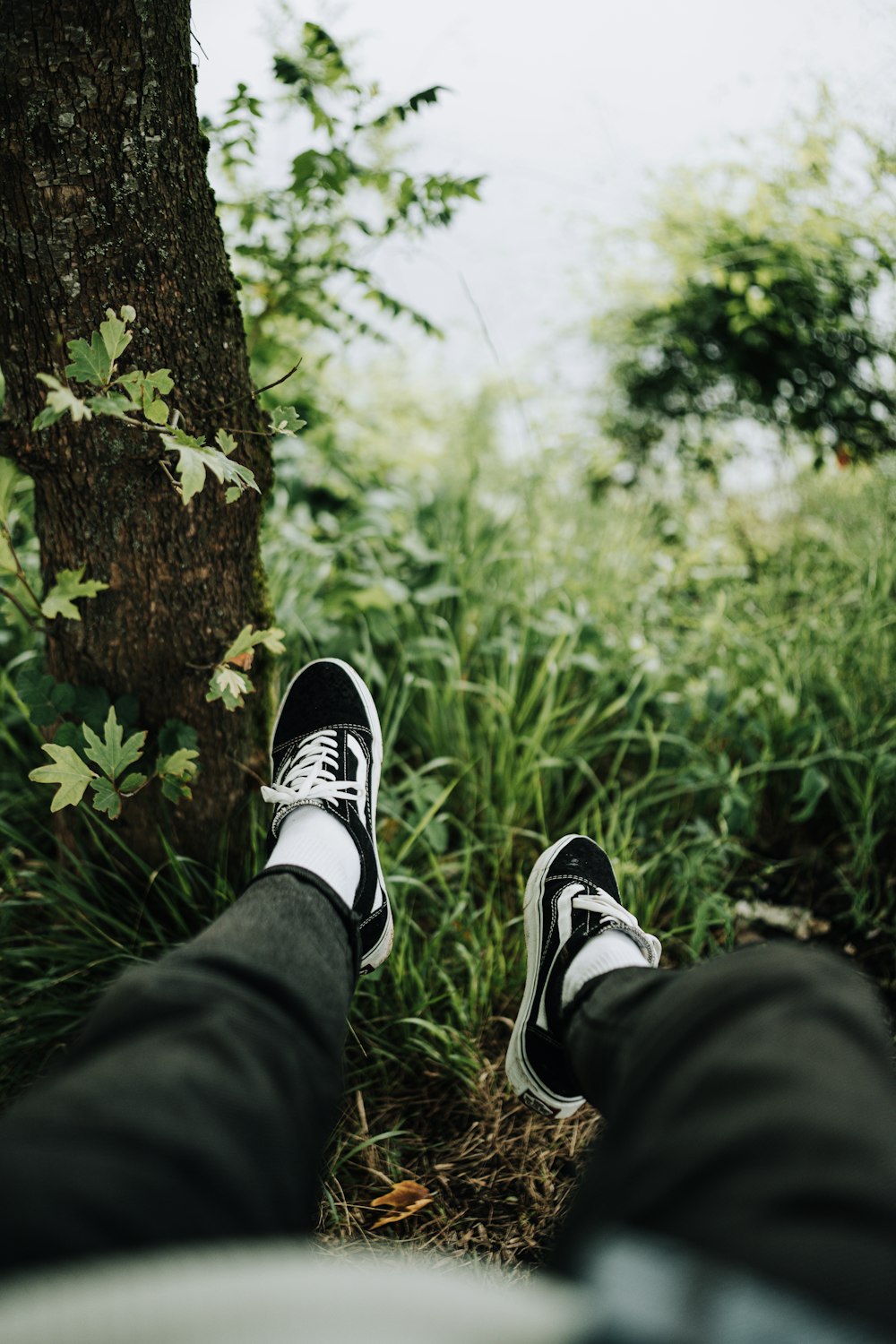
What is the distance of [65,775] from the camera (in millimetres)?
1017

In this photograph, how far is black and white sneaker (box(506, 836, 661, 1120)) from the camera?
3.51 ft

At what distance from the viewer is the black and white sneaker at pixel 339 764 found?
3.75 ft

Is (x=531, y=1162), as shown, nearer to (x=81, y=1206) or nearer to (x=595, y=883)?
(x=595, y=883)

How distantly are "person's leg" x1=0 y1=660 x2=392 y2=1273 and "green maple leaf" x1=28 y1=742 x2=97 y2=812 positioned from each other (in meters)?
0.28

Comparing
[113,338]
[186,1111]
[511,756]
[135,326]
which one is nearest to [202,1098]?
[186,1111]

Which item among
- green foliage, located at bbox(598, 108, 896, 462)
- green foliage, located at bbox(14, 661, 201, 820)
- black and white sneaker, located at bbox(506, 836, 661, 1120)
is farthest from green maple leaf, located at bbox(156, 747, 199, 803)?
green foliage, located at bbox(598, 108, 896, 462)

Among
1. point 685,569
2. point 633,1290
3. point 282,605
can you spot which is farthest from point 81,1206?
point 685,569

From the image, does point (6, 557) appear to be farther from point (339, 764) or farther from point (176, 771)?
point (339, 764)

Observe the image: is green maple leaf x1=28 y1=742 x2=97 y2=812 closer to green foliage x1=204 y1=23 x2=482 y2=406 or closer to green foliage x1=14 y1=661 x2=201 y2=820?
green foliage x1=14 y1=661 x2=201 y2=820

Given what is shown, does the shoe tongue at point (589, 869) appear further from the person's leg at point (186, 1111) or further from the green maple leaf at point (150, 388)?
the green maple leaf at point (150, 388)

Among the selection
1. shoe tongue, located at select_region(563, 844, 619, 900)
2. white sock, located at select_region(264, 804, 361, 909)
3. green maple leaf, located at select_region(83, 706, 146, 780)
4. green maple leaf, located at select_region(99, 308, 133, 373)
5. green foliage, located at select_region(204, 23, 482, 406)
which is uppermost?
green foliage, located at select_region(204, 23, 482, 406)

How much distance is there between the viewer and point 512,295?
3.67m

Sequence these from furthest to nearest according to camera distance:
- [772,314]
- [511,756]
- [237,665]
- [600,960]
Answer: [772,314] < [511,756] < [237,665] < [600,960]

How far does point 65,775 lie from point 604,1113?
0.79 m
